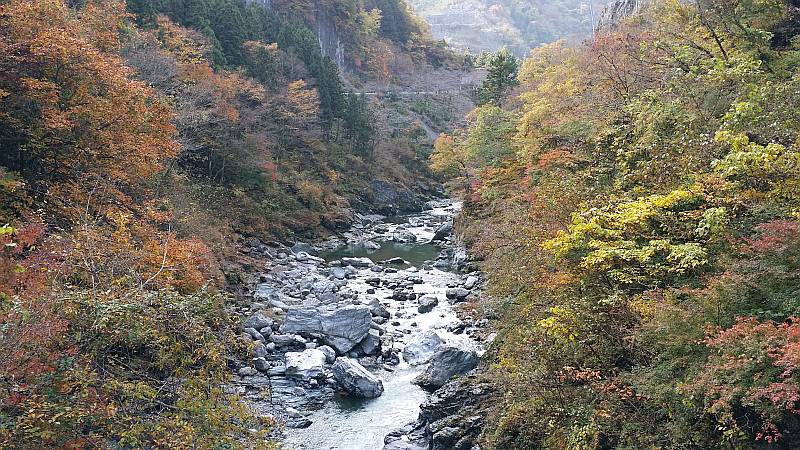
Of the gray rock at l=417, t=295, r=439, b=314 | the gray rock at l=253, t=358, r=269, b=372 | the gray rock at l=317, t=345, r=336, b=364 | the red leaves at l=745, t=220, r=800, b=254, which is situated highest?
the red leaves at l=745, t=220, r=800, b=254

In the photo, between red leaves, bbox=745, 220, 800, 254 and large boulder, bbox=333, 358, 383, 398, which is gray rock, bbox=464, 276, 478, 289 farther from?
red leaves, bbox=745, 220, 800, 254

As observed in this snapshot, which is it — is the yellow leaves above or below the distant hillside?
below

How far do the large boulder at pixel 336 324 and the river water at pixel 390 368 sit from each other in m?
1.27

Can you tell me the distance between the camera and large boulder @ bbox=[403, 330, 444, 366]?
631 inches

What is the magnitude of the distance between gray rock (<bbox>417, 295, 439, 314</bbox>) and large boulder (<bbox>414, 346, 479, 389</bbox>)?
539 centimetres

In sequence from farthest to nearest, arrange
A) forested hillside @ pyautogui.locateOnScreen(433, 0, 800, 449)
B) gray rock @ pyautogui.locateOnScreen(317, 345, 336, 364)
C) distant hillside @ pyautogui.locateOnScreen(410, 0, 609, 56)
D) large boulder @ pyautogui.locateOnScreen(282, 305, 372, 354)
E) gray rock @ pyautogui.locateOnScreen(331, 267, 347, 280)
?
distant hillside @ pyautogui.locateOnScreen(410, 0, 609, 56), gray rock @ pyautogui.locateOnScreen(331, 267, 347, 280), large boulder @ pyautogui.locateOnScreen(282, 305, 372, 354), gray rock @ pyautogui.locateOnScreen(317, 345, 336, 364), forested hillside @ pyautogui.locateOnScreen(433, 0, 800, 449)

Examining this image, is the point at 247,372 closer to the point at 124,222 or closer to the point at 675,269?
the point at 124,222

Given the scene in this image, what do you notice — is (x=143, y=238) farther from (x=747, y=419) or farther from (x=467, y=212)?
(x=467, y=212)

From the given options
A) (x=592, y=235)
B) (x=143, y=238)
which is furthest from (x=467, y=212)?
(x=592, y=235)

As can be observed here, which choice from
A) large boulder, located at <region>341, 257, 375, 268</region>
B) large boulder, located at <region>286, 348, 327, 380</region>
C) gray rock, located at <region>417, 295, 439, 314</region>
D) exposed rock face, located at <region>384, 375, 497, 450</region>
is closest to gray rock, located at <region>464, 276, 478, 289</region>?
gray rock, located at <region>417, 295, 439, 314</region>

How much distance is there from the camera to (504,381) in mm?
9844

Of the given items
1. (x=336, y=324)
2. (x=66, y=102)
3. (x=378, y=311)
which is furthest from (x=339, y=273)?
(x=66, y=102)

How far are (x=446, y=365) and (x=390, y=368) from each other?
2007 millimetres

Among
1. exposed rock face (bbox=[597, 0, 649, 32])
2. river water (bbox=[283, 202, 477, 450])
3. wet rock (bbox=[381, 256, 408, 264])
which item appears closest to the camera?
river water (bbox=[283, 202, 477, 450])
